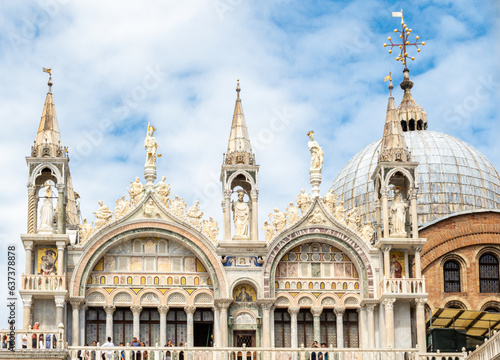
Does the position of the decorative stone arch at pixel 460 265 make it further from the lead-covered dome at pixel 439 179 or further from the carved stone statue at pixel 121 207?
the carved stone statue at pixel 121 207

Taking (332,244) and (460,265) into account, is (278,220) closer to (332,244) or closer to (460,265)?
(332,244)

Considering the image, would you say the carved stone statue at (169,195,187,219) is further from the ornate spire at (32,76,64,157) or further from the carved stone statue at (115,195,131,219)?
the ornate spire at (32,76,64,157)

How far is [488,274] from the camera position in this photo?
53219mm

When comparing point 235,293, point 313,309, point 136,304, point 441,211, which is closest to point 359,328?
point 313,309

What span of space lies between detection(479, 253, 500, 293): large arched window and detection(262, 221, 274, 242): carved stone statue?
1241 cm

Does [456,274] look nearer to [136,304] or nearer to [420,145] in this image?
[420,145]

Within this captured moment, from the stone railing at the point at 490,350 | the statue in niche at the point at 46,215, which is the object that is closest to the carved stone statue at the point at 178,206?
the statue in niche at the point at 46,215

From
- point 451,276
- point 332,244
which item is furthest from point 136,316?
point 451,276

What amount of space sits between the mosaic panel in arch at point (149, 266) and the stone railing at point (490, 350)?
1031 centimetres

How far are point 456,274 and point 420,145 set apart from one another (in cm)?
782

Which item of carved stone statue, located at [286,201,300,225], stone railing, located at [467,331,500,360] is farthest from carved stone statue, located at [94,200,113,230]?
stone railing, located at [467,331,500,360]

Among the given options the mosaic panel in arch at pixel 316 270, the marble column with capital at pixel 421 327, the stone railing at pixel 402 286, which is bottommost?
the marble column with capital at pixel 421 327

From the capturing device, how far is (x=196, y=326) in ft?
146

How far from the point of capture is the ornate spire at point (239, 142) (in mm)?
44875
